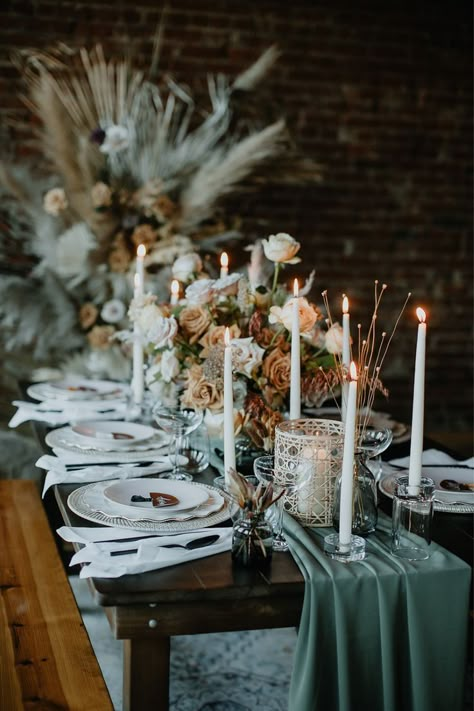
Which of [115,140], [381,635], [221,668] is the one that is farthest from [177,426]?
[115,140]

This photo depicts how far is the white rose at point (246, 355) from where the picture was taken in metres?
1.79

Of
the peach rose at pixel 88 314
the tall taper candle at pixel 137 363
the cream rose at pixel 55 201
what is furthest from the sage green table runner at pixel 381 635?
the cream rose at pixel 55 201

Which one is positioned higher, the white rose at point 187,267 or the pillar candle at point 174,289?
the white rose at point 187,267

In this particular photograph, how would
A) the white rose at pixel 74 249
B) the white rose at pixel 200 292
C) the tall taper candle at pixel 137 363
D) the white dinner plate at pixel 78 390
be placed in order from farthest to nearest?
the white rose at pixel 74 249, the white dinner plate at pixel 78 390, the tall taper candle at pixel 137 363, the white rose at pixel 200 292

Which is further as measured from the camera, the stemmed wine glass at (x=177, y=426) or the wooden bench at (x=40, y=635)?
the stemmed wine glass at (x=177, y=426)

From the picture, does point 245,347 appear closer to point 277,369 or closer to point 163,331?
point 277,369

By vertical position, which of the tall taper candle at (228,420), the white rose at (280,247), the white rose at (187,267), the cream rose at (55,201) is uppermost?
the cream rose at (55,201)

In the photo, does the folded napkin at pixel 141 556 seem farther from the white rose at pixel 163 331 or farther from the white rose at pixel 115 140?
the white rose at pixel 115 140

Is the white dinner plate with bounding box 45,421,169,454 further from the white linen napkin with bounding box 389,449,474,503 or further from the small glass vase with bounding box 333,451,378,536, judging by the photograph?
the small glass vase with bounding box 333,451,378,536

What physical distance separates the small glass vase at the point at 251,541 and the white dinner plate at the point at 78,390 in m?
1.40

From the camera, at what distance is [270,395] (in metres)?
1.87

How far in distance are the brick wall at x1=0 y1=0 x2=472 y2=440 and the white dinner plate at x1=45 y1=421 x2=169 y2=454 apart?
6.77 feet

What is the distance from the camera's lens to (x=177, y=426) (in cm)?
182

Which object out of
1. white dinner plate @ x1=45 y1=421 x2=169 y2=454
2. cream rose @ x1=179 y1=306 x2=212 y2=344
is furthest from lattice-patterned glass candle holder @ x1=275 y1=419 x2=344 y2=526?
white dinner plate @ x1=45 y1=421 x2=169 y2=454
